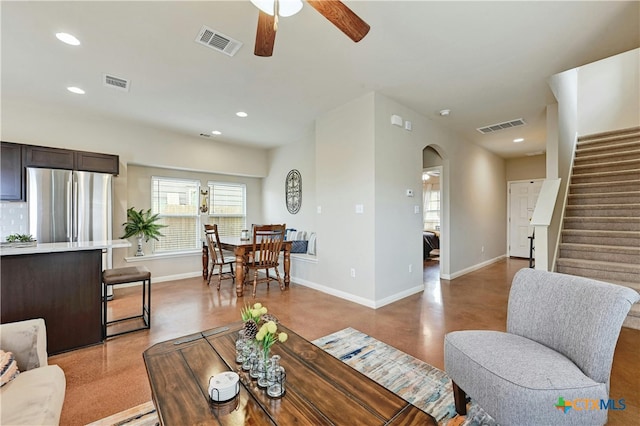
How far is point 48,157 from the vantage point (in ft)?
12.0

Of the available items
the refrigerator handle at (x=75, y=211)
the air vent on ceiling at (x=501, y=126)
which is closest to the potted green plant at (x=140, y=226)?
the refrigerator handle at (x=75, y=211)

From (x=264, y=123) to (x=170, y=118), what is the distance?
4.84 feet

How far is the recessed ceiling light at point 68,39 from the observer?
2.29 m

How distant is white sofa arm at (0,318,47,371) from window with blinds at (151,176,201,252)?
12.7 feet

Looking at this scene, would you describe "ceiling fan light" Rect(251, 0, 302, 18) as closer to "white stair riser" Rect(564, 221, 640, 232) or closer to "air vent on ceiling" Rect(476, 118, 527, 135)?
"air vent on ceiling" Rect(476, 118, 527, 135)

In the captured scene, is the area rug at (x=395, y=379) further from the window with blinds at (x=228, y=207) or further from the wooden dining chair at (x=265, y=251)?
the window with blinds at (x=228, y=207)

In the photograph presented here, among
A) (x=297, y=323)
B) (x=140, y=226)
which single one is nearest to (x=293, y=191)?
(x=140, y=226)

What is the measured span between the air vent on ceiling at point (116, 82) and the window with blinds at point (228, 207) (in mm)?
2722

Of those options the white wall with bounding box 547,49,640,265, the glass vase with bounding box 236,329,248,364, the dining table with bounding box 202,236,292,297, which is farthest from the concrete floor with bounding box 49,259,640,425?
the white wall with bounding box 547,49,640,265

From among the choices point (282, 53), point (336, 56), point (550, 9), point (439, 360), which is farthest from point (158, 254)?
point (550, 9)

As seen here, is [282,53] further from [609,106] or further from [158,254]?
[609,106]

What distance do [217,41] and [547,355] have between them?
327 centimetres

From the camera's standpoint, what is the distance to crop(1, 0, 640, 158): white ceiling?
6.79 feet

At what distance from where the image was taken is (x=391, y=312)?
335 cm
